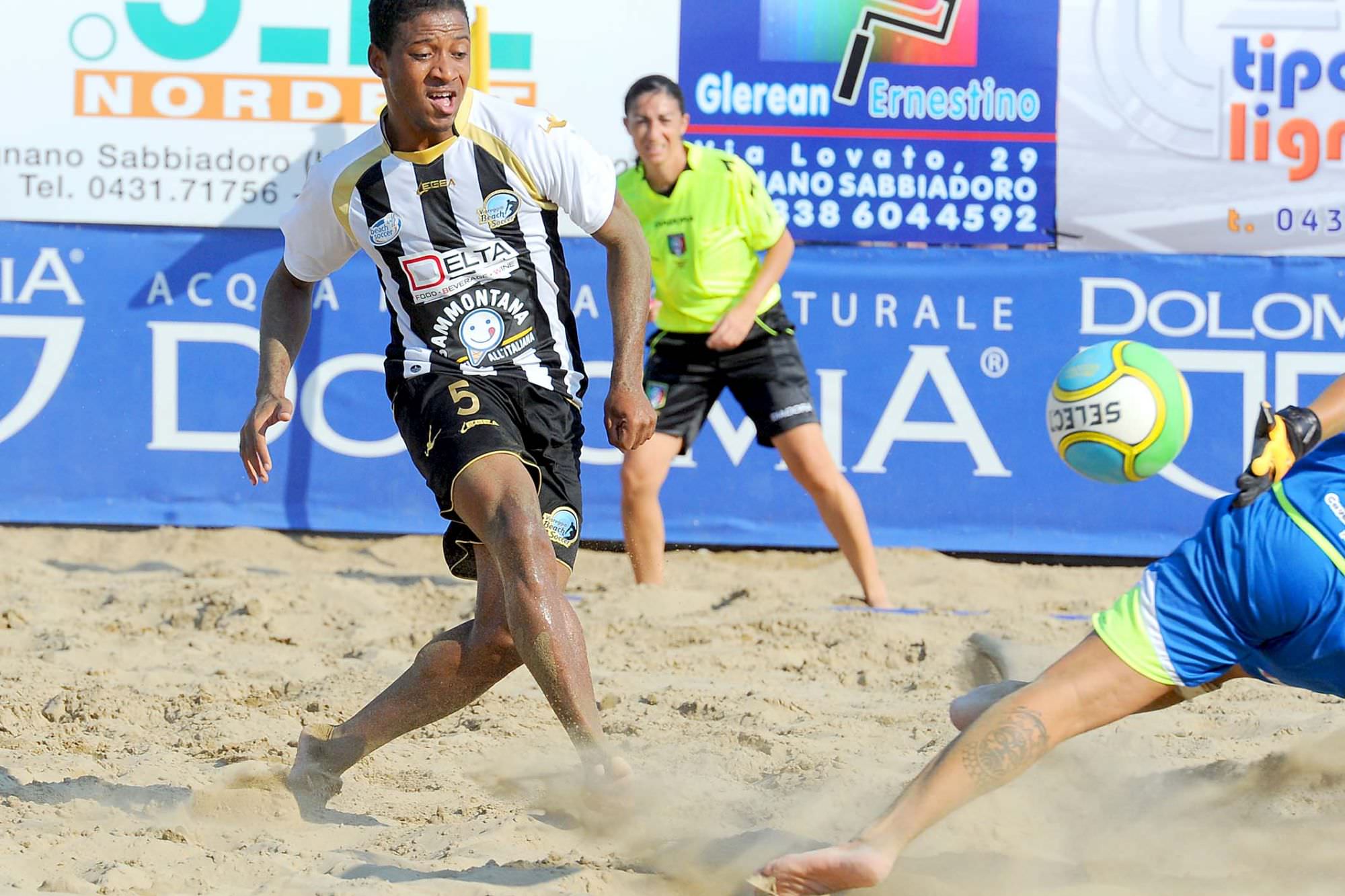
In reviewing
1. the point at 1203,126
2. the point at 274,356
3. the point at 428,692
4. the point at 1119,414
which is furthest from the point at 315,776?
the point at 1203,126

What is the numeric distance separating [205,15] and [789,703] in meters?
4.75

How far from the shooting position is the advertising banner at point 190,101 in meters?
7.38

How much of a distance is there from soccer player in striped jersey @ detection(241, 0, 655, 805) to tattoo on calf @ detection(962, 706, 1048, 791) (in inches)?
46.5

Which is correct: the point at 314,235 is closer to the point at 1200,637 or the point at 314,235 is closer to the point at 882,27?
the point at 1200,637

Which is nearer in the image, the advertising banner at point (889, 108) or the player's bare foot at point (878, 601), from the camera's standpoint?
the player's bare foot at point (878, 601)

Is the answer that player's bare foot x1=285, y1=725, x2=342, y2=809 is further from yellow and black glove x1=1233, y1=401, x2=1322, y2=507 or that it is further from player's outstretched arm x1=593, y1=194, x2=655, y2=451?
yellow and black glove x1=1233, y1=401, x2=1322, y2=507

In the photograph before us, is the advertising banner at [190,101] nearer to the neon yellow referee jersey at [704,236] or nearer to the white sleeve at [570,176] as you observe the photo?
the neon yellow referee jersey at [704,236]

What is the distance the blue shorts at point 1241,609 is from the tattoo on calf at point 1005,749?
0.67 ft

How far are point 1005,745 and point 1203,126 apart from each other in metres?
5.36

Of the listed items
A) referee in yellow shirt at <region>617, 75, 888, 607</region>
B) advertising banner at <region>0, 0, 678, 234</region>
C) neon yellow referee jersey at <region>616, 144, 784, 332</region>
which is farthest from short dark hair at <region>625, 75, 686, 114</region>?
advertising banner at <region>0, 0, 678, 234</region>

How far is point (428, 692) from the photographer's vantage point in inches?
142

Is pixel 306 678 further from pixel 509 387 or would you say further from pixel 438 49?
A: pixel 438 49

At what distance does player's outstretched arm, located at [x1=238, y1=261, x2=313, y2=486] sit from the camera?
3689 mm

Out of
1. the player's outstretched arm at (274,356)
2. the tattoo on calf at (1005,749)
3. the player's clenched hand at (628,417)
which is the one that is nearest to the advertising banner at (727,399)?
the player's outstretched arm at (274,356)
